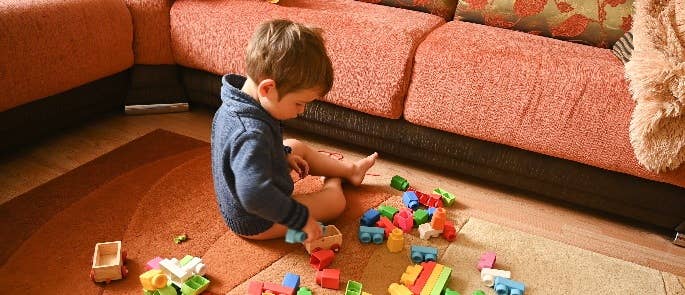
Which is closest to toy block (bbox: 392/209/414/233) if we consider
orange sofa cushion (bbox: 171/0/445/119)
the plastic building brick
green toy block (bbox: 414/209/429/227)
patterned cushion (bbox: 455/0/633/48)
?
green toy block (bbox: 414/209/429/227)

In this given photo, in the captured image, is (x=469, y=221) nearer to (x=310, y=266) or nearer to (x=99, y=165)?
(x=310, y=266)

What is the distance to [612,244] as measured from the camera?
1.51 metres

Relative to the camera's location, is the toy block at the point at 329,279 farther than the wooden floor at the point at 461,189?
No

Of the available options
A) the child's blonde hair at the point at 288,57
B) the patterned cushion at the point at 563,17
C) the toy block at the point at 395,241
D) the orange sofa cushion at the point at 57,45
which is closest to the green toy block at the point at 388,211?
the toy block at the point at 395,241

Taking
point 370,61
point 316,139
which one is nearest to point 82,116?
point 316,139

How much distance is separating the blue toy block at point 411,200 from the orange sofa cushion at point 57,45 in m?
1.10

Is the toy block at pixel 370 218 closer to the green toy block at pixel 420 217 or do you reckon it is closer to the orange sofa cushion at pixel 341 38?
the green toy block at pixel 420 217

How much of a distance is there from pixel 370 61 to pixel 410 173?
1.39ft

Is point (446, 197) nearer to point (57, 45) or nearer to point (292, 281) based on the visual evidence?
point (292, 281)

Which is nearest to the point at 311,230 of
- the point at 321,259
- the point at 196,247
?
the point at 321,259

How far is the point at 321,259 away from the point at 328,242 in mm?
67

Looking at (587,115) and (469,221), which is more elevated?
(587,115)

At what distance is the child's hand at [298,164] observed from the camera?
147cm

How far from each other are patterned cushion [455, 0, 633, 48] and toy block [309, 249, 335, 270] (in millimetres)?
1160
